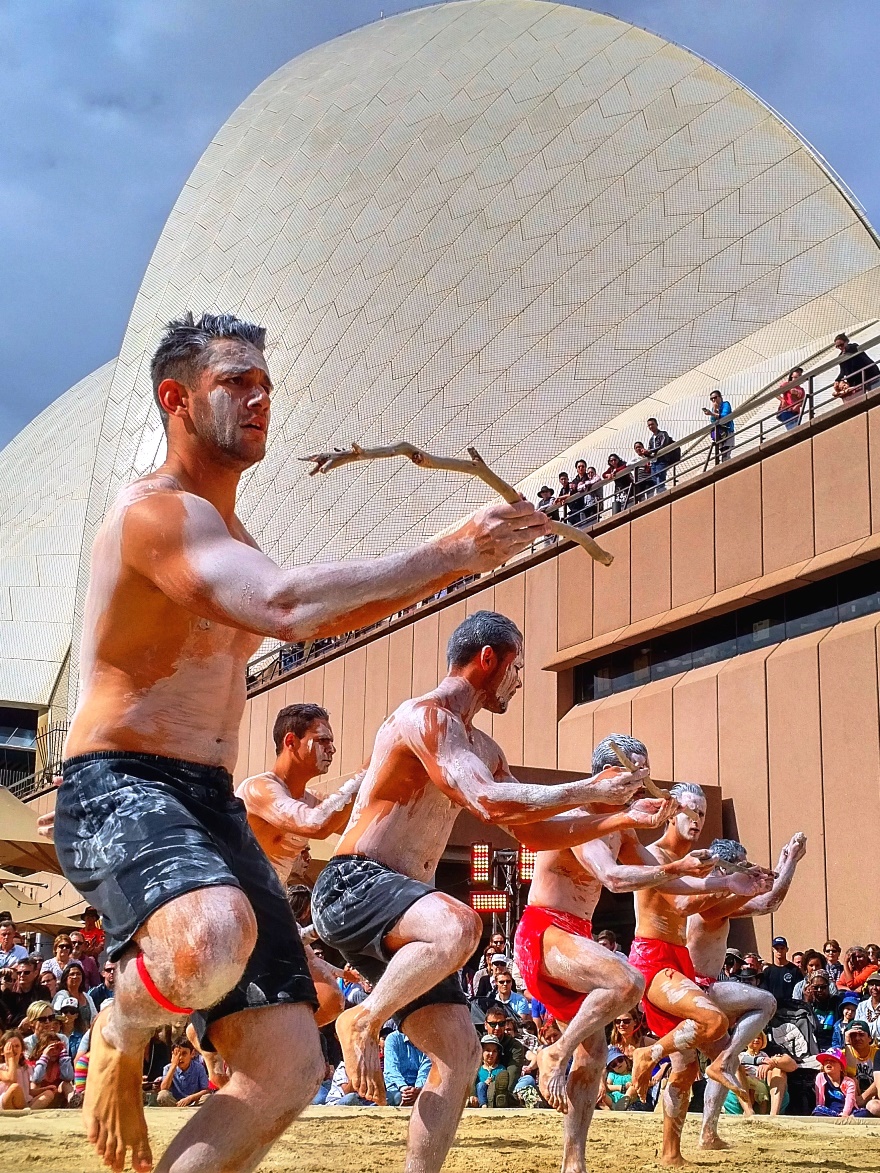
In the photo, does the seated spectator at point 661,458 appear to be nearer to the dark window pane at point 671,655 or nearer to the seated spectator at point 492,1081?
the dark window pane at point 671,655

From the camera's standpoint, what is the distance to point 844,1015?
9.58m

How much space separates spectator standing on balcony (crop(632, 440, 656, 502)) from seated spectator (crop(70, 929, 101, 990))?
10.2 m

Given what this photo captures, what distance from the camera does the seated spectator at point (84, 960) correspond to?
9.40m

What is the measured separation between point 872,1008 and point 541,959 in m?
4.95

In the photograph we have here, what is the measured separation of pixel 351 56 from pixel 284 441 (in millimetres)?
12275

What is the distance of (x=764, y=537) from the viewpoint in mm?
15734

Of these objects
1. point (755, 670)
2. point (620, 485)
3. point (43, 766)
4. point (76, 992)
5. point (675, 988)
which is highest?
point (620, 485)

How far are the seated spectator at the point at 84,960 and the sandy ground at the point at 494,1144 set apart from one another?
2.83 meters

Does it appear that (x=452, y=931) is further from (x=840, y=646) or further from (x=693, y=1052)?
(x=840, y=646)

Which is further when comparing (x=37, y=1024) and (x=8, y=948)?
(x=8, y=948)

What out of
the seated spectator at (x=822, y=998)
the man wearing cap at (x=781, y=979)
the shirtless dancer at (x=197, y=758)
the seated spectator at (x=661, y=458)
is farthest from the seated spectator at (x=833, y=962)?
the shirtless dancer at (x=197, y=758)

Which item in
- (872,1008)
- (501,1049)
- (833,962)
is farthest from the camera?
(833,962)

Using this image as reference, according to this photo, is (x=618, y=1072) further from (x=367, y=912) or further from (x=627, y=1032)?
(x=367, y=912)

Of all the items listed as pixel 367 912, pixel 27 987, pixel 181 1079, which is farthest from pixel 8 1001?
pixel 367 912
